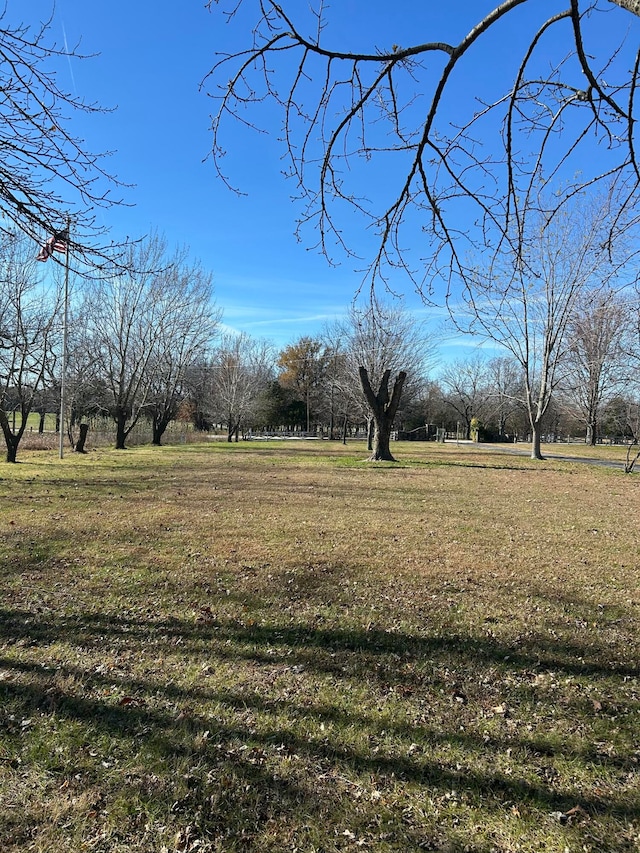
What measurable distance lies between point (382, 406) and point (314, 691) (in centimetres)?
1522

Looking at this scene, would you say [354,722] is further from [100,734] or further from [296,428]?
[296,428]

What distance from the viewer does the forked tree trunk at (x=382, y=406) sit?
17.5 m

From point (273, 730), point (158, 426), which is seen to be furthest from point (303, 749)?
point (158, 426)

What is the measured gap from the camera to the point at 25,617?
12.8 feet

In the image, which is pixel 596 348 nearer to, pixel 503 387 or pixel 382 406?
pixel 382 406

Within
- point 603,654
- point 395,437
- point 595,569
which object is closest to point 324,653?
point 603,654

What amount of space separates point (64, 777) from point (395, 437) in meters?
44.8

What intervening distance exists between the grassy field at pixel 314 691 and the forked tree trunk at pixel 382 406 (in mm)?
10930

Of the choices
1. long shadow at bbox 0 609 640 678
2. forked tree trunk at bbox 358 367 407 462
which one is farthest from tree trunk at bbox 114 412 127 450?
long shadow at bbox 0 609 640 678

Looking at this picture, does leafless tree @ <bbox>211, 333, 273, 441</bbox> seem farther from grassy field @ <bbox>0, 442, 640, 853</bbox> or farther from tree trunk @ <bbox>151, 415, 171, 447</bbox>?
grassy field @ <bbox>0, 442, 640, 853</bbox>

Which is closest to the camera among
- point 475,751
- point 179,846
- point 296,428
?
point 179,846

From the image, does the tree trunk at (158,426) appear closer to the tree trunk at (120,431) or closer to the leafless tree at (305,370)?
the tree trunk at (120,431)

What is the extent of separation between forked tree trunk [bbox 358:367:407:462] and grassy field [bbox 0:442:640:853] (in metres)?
10.9

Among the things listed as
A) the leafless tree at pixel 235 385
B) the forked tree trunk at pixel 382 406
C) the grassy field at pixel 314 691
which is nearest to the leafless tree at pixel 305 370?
the leafless tree at pixel 235 385
